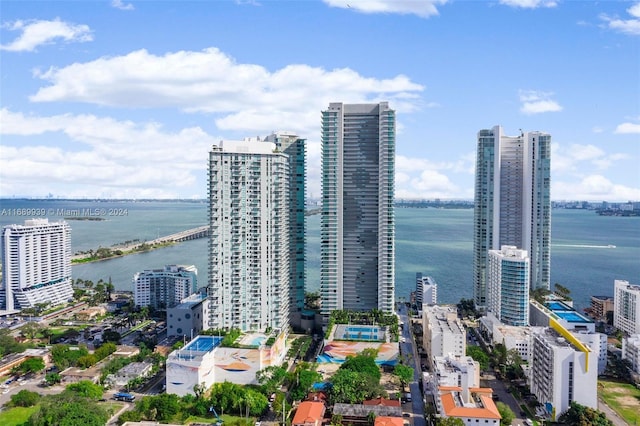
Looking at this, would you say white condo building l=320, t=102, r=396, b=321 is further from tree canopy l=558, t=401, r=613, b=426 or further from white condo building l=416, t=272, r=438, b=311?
tree canopy l=558, t=401, r=613, b=426

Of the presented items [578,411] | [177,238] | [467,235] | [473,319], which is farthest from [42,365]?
[467,235]

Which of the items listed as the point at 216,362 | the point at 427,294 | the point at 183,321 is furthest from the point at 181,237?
the point at 216,362

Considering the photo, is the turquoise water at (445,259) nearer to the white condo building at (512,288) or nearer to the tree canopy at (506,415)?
the white condo building at (512,288)

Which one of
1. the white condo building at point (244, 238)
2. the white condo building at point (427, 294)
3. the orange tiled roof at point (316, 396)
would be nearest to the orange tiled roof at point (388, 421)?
the orange tiled roof at point (316, 396)

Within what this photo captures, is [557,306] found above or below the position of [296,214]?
below

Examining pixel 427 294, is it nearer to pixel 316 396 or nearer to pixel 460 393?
pixel 460 393
